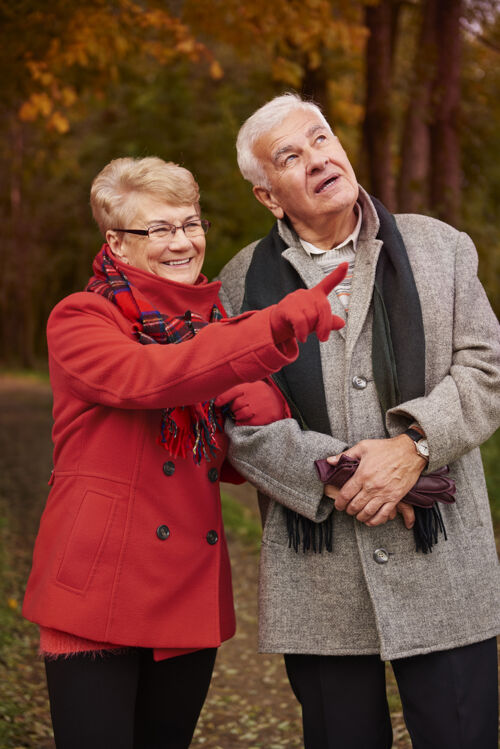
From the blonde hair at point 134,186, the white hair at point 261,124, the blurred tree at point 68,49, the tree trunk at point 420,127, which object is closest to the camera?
the blonde hair at point 134,186

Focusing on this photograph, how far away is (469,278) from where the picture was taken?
2.78 meters

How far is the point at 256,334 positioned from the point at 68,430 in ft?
2.34

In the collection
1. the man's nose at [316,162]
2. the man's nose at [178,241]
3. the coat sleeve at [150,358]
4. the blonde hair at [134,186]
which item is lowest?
the coat sleeve at [150,358]

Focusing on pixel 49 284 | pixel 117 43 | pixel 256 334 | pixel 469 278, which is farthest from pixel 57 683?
pixel 49 284

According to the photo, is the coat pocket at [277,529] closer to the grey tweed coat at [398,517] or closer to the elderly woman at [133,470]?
the grey tweed coat at [398,517]

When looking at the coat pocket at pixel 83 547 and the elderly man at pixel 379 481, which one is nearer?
the coat pocket at pixel 83 547

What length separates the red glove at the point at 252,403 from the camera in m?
2.69

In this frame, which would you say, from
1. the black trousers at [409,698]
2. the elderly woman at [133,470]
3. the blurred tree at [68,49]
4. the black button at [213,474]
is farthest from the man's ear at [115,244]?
the blurred tree at [68,49]

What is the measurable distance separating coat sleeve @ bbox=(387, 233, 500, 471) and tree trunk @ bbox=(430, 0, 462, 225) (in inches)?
252

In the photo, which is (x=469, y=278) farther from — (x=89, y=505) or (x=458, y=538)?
(x=89, y=505)

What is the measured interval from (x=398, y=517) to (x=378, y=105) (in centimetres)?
661

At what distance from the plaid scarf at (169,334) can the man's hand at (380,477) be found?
0.39 meters

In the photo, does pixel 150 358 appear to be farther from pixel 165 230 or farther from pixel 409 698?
pixel 409 698

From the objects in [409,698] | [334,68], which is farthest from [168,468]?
[334,68]
